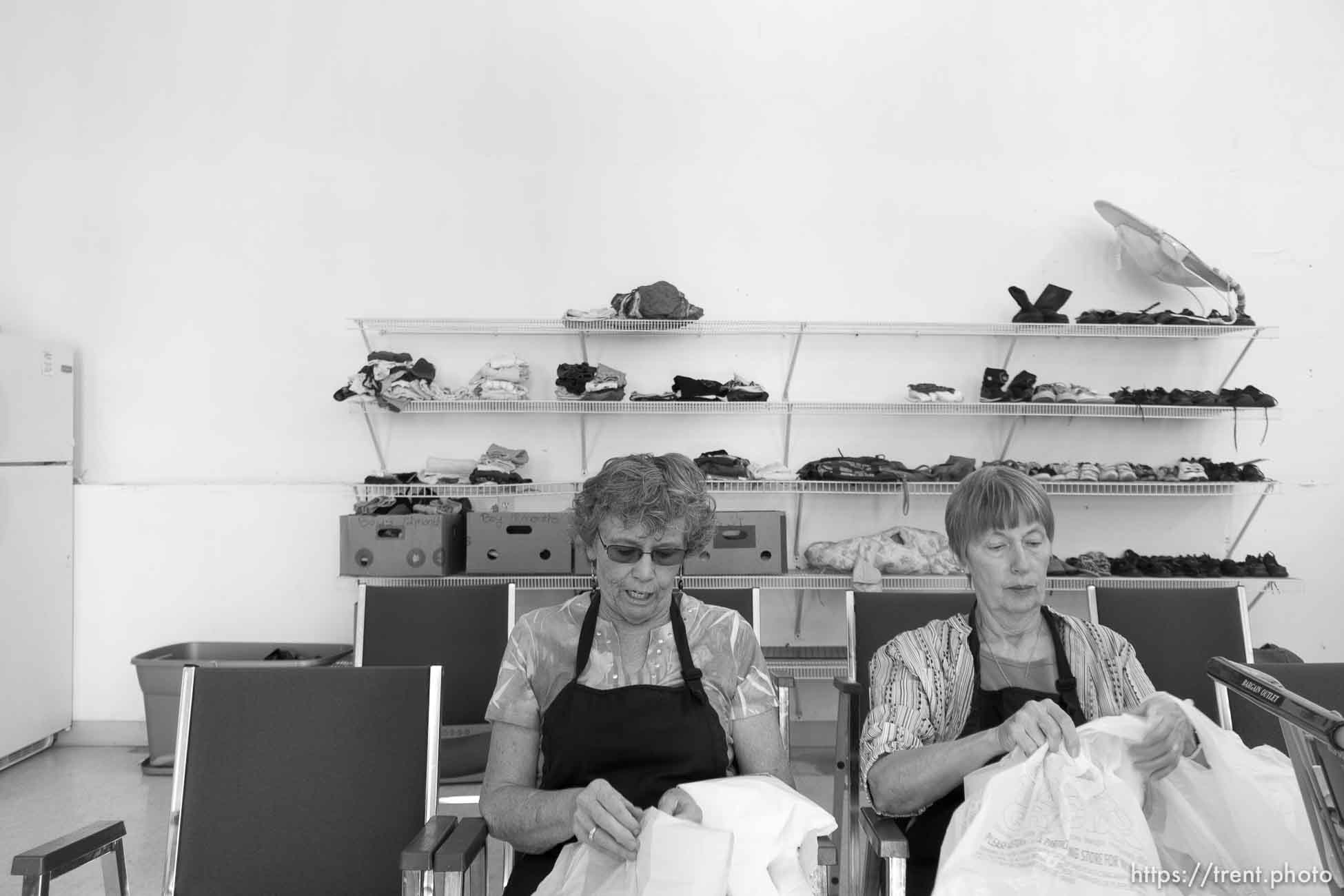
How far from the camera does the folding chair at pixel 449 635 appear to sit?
2.79 meters

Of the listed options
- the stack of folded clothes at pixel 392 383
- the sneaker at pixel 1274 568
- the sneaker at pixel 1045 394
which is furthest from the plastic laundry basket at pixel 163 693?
the sneaker at pixel 1274 568

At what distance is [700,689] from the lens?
5.35ft

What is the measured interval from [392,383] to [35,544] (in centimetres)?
177

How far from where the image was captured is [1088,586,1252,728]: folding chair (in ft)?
8.49

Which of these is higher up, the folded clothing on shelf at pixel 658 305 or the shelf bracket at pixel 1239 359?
the folded clothing on shelf at pixel 658 305

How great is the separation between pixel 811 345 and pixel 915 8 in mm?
1747

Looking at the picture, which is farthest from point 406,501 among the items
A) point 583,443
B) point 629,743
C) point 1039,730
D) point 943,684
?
point 1039,730

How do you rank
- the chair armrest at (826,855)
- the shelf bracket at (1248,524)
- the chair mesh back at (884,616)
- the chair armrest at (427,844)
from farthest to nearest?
the shelf bracket at (1248,524)
the chair mesh back at (884,616)
the chair armrest at (826,855)
the chair armrest at (427,844)

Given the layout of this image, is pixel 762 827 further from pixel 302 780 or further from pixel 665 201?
pixel 665 201

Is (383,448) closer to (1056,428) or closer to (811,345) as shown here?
(811,345)

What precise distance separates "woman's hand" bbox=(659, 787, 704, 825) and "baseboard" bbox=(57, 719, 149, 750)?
3913 millimetres

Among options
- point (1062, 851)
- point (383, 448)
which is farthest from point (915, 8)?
point (1062, 851)

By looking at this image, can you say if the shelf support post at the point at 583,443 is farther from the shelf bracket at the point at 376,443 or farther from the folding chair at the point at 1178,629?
the folding chair at the point at 1178,629

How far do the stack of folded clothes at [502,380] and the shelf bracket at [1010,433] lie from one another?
7.60 ft
